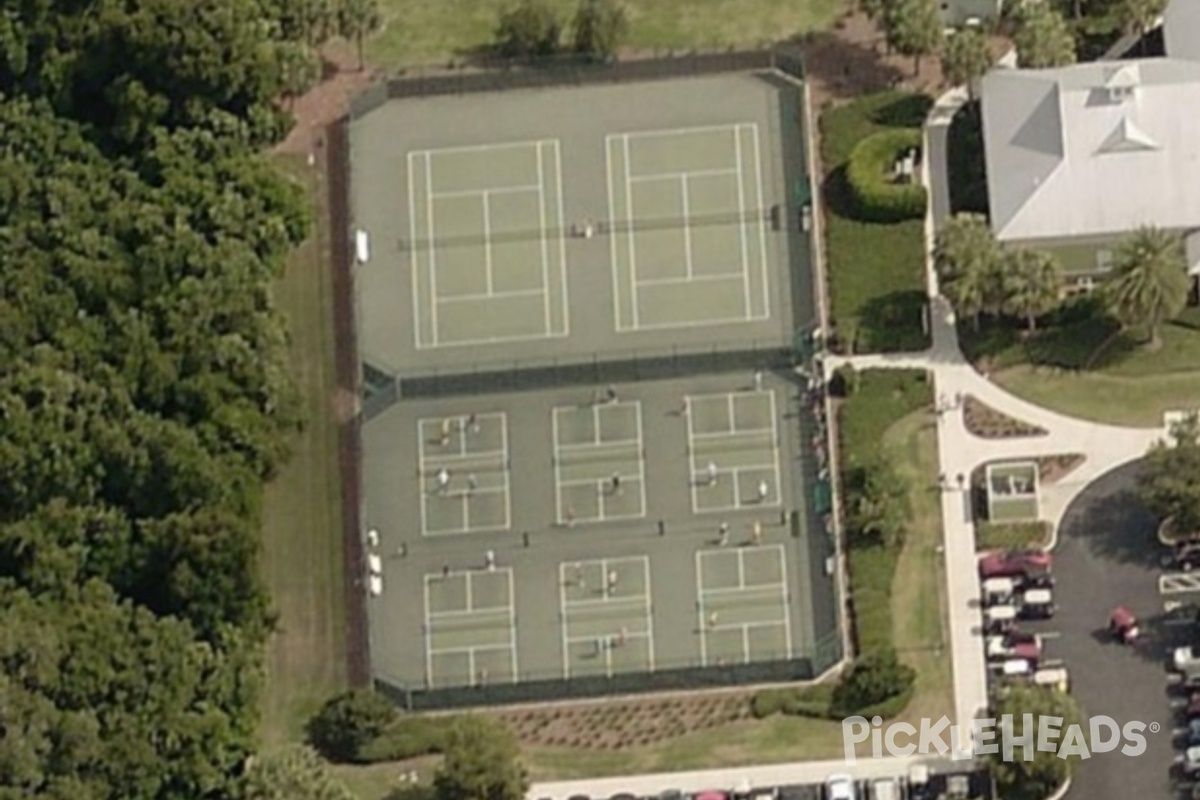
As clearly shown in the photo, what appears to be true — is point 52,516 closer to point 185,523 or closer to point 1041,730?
point 185,523

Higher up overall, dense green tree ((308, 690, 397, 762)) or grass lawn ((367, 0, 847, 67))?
grass lawn ((367, 0, 847, 67))

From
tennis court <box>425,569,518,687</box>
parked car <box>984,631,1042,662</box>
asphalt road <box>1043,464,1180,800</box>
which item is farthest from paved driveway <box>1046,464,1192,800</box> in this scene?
tennis court <box>425,569,518,687</box>

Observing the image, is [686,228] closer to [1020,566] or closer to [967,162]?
[967,162]

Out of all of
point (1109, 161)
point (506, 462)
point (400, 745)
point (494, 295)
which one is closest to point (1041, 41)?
point (1109, 161)

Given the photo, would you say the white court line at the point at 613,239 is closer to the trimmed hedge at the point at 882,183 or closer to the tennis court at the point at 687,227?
the tennis court at the point at 687,227

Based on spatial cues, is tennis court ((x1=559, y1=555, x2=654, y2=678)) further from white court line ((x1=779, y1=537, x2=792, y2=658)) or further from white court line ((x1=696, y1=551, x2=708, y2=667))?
white court line ((x1=779, y1=537, x2=792, y2=658))

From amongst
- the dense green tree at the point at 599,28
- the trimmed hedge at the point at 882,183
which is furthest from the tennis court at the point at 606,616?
the dense green tree at the point at 599,28

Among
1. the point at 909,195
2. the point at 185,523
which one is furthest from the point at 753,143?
the point at 185,523
